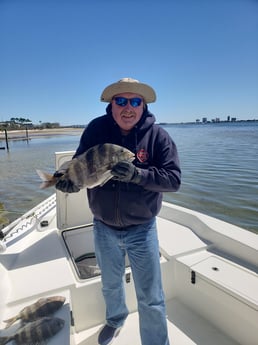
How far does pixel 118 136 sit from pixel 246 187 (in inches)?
363

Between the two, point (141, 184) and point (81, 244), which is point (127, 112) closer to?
point (141, 184)

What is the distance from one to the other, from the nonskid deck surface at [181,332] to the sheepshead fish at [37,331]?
80 cm

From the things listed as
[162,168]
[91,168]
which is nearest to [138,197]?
[162,168]

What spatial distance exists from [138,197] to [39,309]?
1213 millimetres

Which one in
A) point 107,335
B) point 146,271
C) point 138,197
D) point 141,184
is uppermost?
point 141,184

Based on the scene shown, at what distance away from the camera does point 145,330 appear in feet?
6.99

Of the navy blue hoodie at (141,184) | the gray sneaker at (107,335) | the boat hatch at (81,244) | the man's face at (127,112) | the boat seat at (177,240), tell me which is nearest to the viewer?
the navy blue hoodie at (141,184)

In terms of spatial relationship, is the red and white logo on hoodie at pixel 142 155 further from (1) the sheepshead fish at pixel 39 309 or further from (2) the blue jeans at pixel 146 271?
(1) the sheepshead fish at pixel 39 309

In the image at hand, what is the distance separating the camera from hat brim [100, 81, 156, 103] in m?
2.12

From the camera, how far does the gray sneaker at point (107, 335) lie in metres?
2.42

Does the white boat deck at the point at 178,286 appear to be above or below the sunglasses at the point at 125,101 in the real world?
below

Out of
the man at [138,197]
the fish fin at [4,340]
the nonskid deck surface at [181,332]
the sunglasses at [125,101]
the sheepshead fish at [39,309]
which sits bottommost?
the nonskid deck surface at [181,332]

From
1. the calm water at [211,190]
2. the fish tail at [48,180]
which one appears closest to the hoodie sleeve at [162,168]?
the fish tail at [48,180]

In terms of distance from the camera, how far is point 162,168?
79.1 inches
